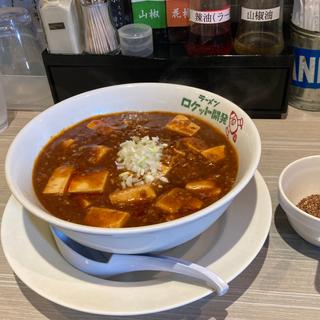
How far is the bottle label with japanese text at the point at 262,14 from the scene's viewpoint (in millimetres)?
1306

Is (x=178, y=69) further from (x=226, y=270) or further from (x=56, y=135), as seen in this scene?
(x=226, y=270)

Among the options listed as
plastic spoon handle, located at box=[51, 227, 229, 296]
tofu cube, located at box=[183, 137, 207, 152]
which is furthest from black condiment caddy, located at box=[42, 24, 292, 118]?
plastic spoon handle, located at box=[51, 227, 229, 296]

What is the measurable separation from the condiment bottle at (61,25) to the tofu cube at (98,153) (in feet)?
1.57

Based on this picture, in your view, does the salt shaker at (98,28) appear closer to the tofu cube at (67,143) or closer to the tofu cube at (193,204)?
the tofu cube at (67,143)

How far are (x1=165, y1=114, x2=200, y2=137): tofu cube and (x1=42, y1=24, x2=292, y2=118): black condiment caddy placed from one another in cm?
27

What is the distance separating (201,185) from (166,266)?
22 cm

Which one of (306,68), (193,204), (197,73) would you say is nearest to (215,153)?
(193,204)

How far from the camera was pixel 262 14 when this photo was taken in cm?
131

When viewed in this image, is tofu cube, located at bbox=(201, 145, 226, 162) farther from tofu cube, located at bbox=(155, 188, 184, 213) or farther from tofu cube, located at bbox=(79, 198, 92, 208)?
tofu cube, located at bbox=(79, 198, 92, 208)

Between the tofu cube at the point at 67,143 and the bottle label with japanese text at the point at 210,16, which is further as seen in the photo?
the bottle label with japanese text at the point at 210,16

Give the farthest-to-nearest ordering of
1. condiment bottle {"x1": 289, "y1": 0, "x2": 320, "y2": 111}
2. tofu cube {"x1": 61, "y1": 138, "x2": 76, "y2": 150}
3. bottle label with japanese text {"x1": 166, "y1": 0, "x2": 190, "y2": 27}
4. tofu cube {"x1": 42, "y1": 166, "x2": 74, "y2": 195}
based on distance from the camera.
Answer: bottle label with japanese text {"x1": 166, "y1": 0, "x2": 190, "y2": 27} → condiment bottle {"x1": 289, "y1": 0, "x2": 320, "y2": 111} → tofu cube {"x1": 61, "y1": 138, "x2": 76, "y2": 150} → tofu cube {"x1": 42, "y1": 166, "x2": 74, "y2": 195}

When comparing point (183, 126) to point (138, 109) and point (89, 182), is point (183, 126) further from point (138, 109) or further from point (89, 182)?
point (89, 182)

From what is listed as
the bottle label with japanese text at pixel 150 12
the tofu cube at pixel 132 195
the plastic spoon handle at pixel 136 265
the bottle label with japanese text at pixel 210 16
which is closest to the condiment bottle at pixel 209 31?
the bottle label with japanese text at pixel 210 16

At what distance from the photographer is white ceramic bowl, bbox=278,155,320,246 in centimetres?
94
